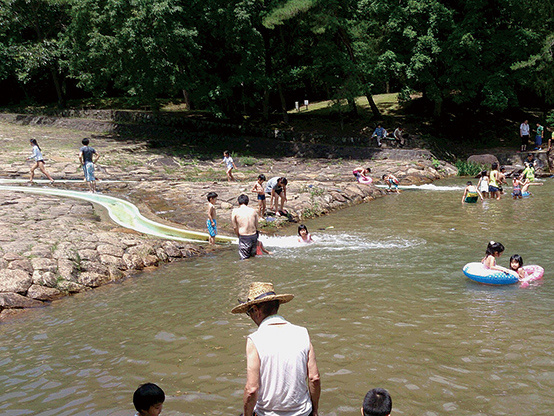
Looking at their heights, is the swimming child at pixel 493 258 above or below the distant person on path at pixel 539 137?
below

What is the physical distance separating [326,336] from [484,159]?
24385 mm

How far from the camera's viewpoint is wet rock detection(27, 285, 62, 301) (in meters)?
9.78

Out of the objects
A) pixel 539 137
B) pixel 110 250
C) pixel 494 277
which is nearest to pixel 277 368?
pixel 494 277

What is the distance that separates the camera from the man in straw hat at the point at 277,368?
3.84 meters

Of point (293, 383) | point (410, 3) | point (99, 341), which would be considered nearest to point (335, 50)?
point (410, 3)

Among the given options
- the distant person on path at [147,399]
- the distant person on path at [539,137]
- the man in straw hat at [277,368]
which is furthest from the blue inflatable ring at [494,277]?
the distant person on path at [539,137]

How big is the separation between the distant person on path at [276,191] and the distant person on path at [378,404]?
13034mm

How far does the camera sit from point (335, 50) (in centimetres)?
3017

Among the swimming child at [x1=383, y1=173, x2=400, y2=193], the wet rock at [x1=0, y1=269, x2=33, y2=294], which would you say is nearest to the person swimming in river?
the swimming child at [x1=383, y1=173, x2=400, y2=193]

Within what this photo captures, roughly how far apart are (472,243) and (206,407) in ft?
31.4

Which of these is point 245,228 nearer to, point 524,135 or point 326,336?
point 326,336

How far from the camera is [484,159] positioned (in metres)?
28.6

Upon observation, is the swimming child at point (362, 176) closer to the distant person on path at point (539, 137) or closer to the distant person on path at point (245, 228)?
the distant person on path at point (245, 228)

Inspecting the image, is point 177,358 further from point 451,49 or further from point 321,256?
point 451,49
